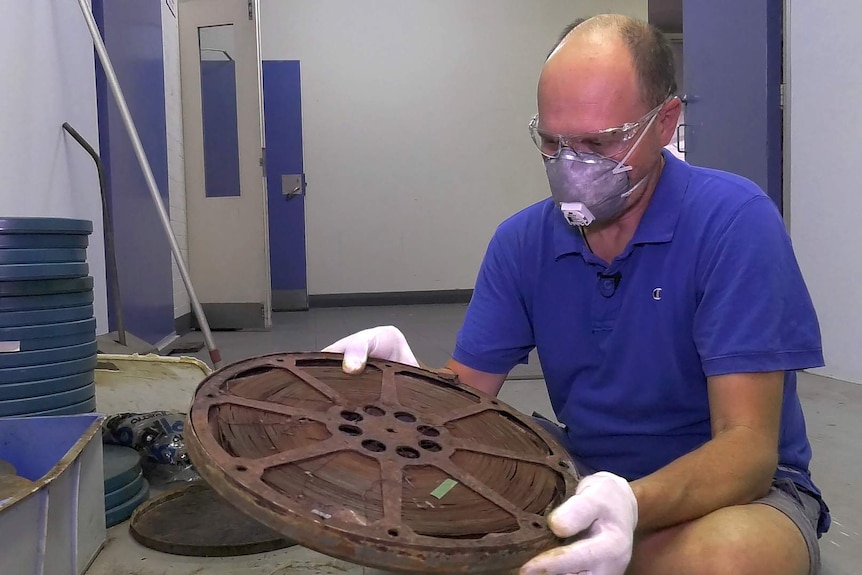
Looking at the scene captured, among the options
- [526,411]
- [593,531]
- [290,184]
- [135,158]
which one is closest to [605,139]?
[593,531]

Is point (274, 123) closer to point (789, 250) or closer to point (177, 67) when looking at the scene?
point (177, 67)

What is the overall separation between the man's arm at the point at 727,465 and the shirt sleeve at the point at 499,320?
47 cm

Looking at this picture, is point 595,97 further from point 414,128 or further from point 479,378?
point 414,128

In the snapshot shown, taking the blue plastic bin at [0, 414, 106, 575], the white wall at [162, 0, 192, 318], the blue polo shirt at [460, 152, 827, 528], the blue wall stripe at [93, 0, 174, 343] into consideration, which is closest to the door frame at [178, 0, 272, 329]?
the white wall at [162, 0, 192, 318]

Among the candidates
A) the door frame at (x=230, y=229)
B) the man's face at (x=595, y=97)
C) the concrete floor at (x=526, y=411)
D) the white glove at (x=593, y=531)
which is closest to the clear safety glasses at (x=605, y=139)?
the man's face at (x=595, y=97)

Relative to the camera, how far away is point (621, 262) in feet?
4.11

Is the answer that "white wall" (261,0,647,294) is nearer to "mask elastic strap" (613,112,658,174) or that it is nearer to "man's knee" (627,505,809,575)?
"mask elastic strap" (613,112,658,174)

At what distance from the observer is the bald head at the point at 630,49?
1.19 m

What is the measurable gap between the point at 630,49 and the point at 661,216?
298mm

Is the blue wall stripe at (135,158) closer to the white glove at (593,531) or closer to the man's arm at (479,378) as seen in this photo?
the man's arm at (479,378)

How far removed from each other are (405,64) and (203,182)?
2.57 metres

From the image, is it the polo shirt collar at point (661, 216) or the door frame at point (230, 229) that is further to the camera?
the door frame at point (230, 229)

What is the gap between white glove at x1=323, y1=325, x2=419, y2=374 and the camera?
4.09 feet

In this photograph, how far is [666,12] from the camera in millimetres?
6277
